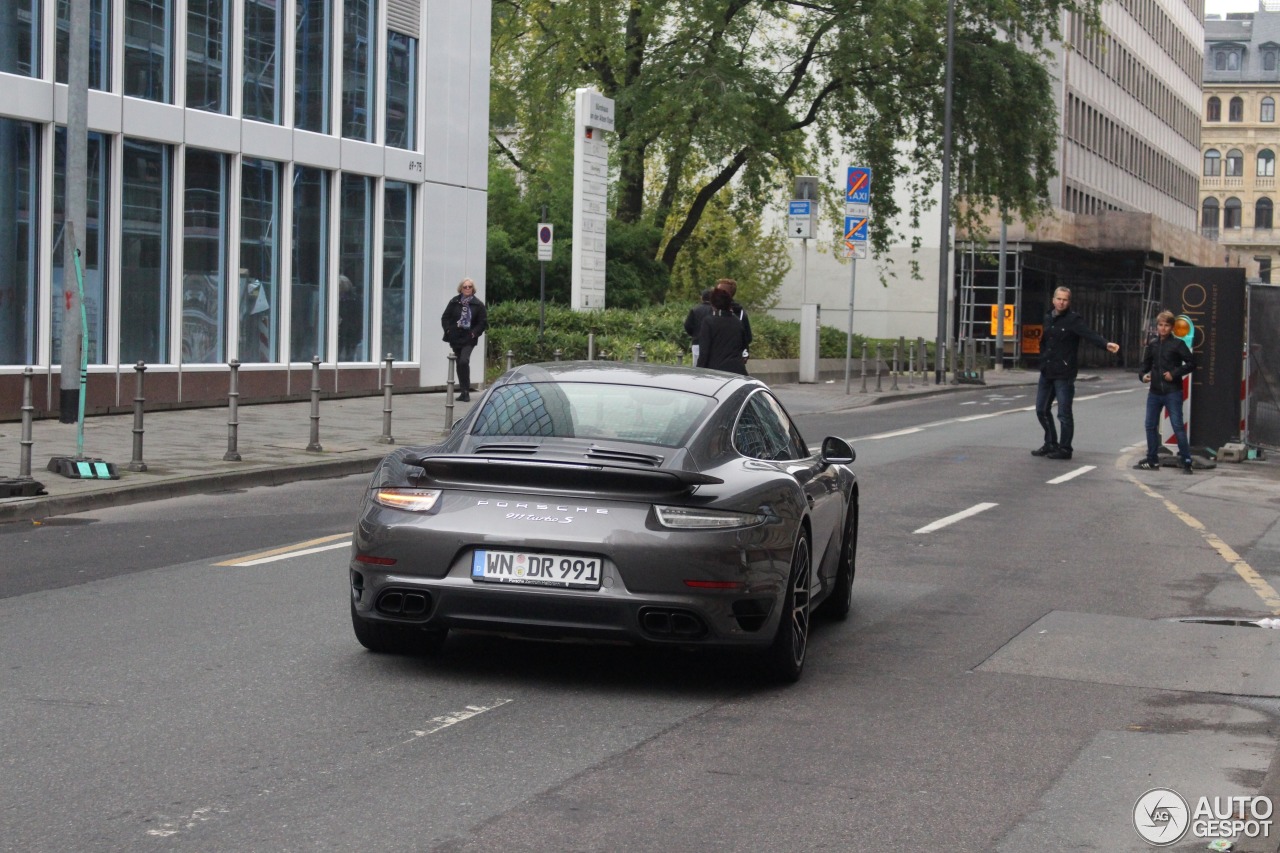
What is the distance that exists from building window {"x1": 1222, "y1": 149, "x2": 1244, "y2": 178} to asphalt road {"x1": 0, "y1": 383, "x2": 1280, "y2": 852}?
125736 millimetres

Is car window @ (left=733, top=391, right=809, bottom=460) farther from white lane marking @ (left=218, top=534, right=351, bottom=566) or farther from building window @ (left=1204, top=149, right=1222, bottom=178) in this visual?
building window @ (left=1204, top=149, right=1222, bottom=178)

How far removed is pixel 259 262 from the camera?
81.2ft

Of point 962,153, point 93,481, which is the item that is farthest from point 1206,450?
point 962,153

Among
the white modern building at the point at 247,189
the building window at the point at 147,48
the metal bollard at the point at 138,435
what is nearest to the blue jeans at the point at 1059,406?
the metal bollard at the point at 138,435

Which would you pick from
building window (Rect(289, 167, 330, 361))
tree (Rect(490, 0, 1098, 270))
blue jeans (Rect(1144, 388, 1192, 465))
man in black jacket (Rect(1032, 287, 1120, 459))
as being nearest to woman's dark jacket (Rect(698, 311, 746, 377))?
man in black jacket (Rect(1032, 287, 1120, 459))

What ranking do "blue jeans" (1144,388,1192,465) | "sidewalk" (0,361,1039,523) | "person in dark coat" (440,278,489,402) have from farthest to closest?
"person in dark coat" (440,278,489,402) < "blue jeans" (1144,388,1192,465) < "sidewalk" (0,361,1039,523)

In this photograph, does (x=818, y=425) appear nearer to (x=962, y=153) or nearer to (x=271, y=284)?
(x=271, y=284)

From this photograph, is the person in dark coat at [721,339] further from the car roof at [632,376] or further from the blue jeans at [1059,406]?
the car roof at [632,376]

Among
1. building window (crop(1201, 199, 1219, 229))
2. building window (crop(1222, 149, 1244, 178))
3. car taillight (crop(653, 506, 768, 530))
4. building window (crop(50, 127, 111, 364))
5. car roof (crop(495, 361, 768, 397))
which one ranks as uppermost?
building window (crop(1222, 149, 1244, 178))

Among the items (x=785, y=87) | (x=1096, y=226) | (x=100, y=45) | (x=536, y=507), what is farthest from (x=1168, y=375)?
(x=1096, y=226)

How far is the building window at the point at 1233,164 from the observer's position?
130 m

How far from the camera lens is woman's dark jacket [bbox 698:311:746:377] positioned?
20062 millimetres

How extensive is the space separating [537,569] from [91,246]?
16.2 m

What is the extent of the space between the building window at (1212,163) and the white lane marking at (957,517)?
403 ft
